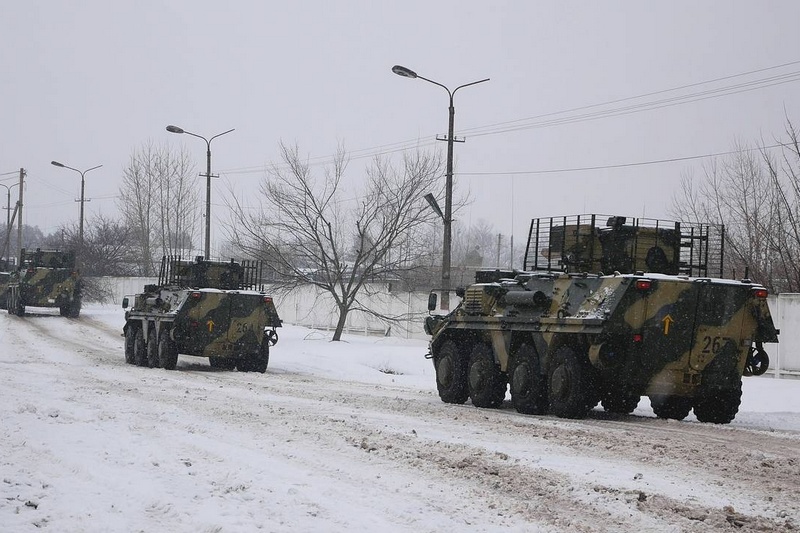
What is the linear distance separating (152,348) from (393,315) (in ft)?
51.4

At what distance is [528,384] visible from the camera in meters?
15.5

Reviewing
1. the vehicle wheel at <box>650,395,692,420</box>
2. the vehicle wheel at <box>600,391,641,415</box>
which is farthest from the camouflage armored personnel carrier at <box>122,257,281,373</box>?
the vehicle wheel at <box>650,395,692,420</box>

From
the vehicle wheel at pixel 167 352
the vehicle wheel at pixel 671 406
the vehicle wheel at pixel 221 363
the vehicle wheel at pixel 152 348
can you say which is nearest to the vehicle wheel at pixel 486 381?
the vehicle wheel at pixel 671 406

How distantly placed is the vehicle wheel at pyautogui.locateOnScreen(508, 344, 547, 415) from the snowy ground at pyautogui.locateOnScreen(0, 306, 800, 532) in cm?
33

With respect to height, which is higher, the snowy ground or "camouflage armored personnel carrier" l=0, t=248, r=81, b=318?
"camouflage armored personnel carrier" l=0, t=248, r=81, b=318

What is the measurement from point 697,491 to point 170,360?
A: 16.1 m

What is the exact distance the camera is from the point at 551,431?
41.2ft

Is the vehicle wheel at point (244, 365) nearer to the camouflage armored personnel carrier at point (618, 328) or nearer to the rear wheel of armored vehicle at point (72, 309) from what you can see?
the camouflage armored personnel carrier at point (618, 328)

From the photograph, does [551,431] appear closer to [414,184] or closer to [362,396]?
[362,396]

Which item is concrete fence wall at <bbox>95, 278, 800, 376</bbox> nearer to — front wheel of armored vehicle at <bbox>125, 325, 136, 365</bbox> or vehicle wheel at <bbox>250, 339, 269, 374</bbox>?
front wheel of armored vehicle at <bbox>125, 325, 136, 365</bbox>

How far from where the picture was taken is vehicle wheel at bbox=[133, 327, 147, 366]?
2450 centimetres

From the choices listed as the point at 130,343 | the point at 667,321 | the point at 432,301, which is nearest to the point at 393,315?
the point at 130,343

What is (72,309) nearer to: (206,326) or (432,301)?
(206,326)

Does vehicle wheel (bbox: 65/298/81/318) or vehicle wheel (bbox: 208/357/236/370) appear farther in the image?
vehicle wheel (bbox: 65/298/81/318)
